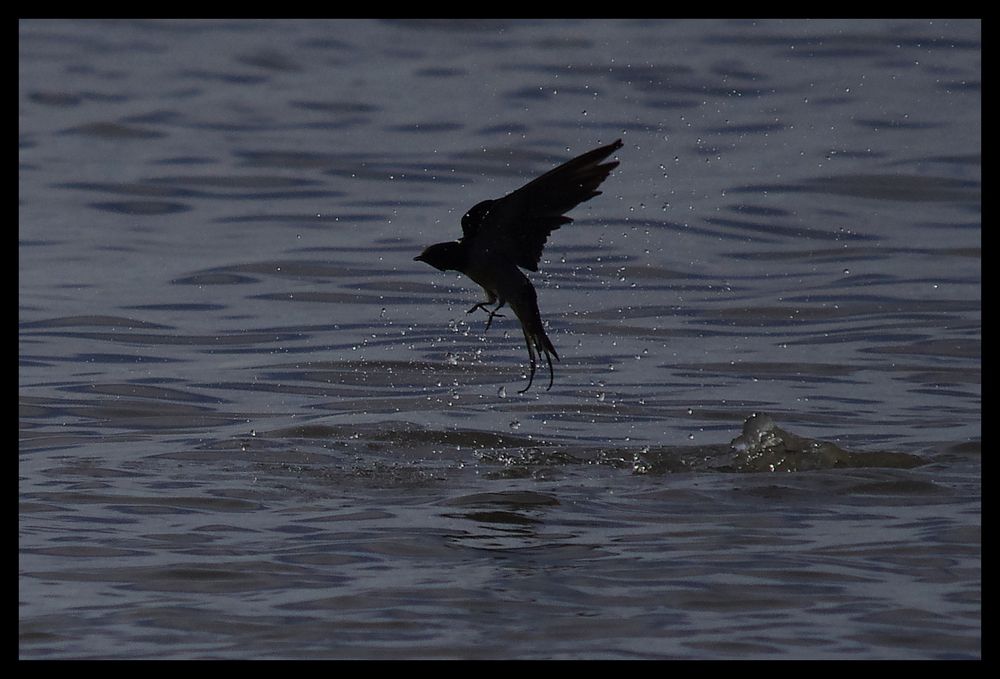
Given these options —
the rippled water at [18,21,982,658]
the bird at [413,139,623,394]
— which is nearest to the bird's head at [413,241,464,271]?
the bird at [413,139,623,394]

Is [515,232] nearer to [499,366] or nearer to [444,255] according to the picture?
[444,255]

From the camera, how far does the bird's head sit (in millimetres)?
7496

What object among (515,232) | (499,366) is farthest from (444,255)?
(499,366)

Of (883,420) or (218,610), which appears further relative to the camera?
(883,420)

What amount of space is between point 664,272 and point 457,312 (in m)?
1.62

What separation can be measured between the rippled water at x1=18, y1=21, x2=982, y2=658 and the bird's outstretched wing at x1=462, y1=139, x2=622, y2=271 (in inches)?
39.2

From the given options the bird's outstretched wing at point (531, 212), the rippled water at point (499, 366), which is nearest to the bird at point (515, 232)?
the bird's outstretched wing at point (531, 212)

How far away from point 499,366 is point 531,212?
9.62ft

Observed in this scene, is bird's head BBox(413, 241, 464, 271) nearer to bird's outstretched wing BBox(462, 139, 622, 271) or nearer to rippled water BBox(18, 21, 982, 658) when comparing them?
bird's outstretched wing BBox(462, 139, 622, 271)

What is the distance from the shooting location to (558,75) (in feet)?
68.1

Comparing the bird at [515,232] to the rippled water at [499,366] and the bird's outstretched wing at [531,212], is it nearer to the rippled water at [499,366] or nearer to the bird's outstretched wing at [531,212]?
the bird's outstretched wing at [531,212]
